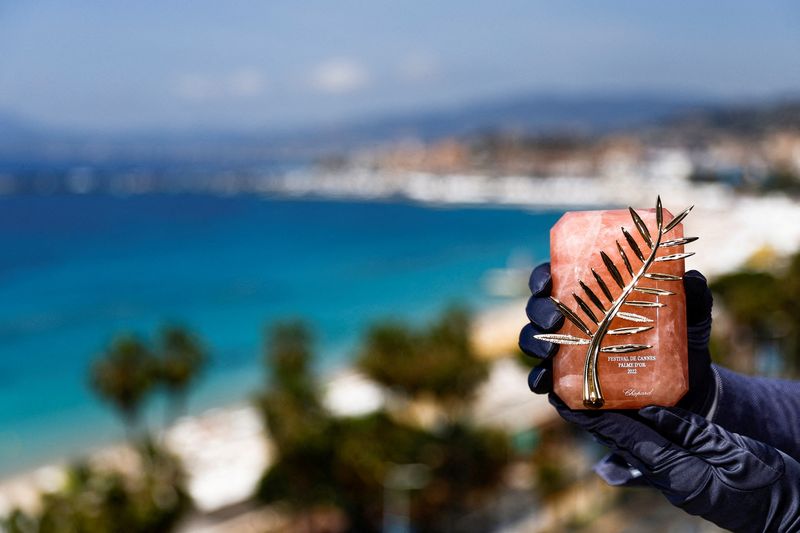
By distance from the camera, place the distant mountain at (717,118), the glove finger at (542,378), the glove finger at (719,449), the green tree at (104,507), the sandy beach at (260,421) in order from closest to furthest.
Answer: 1. the glove finger at (719,449)
2. the glove finger at (542,378)
3. the green tree at (104,507)
4. the sandy beach at (260,421)
5. the distant mountain at (717,118)

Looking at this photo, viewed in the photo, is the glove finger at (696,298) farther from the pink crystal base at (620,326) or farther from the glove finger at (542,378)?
the glove finger at (542,378)

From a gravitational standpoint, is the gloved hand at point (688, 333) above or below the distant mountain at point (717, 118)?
below

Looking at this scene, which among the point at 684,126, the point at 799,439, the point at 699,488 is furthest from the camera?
the point at 684,126

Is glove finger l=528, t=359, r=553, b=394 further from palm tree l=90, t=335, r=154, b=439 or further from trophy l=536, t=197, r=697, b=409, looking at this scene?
palm tree l=90, t=335, r=154, b=439

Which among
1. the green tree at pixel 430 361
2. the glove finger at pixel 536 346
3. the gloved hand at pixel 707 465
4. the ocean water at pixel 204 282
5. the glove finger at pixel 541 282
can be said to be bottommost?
the ocean water at pixel 204 282

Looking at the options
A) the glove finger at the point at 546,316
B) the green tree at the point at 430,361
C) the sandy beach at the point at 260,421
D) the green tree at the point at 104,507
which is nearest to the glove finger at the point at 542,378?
the glove finger at the point at 546,316

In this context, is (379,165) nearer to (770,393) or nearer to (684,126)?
(684,126)

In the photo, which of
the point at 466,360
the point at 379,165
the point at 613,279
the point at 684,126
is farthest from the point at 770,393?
the point at 379,165

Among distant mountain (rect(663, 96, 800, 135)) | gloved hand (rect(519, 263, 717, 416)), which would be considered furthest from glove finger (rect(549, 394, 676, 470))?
distant mountain (rect(663, 96, 800, 135))

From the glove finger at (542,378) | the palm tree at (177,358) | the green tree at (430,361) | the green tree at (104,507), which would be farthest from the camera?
the palm tree at (177,358)
